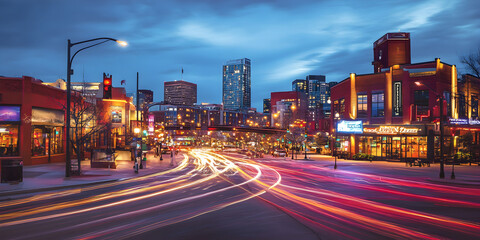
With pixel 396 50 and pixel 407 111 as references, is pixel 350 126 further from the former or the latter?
pixel 396 50

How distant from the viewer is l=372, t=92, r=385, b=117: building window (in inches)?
1928

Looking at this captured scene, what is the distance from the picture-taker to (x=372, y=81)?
49.6 m

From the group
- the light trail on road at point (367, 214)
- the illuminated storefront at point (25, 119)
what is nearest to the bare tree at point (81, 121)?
the illuminated storefront at point (25, 119)

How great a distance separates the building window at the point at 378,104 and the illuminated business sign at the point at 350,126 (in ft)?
9.89

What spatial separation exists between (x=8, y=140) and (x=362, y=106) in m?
46.1

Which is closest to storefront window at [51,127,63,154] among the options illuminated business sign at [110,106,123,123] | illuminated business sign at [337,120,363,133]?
illuminated business sign at [110,106,123,123]

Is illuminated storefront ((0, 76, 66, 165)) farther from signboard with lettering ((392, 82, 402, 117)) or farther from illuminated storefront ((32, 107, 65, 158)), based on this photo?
signboard with lettering ((392, 82, 402, 117))

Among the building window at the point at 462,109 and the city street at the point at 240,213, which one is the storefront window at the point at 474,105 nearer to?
the building window at the point at 462,109

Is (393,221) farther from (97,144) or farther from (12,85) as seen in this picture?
(97,144)

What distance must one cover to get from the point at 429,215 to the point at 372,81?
132 ft

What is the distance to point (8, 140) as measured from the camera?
30.7 m

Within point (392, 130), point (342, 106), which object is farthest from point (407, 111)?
point (342, 106)

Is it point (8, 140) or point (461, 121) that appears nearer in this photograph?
point (8, 140)

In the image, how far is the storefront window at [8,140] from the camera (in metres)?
30.4
